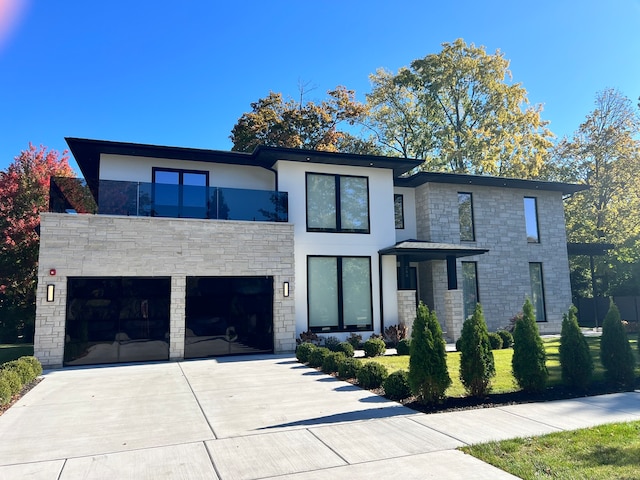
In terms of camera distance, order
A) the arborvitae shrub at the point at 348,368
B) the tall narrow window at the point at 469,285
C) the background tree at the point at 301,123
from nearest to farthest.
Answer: the arborvitae shrub at the point at 348,368 < the tall narrow window at the point at 469,285 < the background tree at the point at 301,123

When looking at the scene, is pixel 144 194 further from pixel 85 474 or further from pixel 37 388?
pixel 85 474

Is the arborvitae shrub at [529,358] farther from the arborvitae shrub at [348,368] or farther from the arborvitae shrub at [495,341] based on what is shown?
the arborvitae shrub at [495,341]

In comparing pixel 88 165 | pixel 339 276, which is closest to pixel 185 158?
pixel 88 165

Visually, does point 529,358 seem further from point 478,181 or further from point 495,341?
point 478,181

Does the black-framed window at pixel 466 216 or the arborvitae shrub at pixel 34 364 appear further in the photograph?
the black-framed window at pixel 466 216

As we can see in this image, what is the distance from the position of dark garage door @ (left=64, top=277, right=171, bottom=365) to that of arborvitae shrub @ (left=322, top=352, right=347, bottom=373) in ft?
16.2

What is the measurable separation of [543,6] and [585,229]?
20070mm

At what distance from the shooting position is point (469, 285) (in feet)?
60.1

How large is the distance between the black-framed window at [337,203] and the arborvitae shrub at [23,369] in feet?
28.5

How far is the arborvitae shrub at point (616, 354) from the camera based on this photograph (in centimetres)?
849

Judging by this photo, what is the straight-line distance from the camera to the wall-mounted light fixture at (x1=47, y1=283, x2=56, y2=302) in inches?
459

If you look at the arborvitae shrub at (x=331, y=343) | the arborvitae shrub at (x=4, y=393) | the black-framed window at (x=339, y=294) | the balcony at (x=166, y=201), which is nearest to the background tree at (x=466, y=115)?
the black-framed window at (x=339, y=294)

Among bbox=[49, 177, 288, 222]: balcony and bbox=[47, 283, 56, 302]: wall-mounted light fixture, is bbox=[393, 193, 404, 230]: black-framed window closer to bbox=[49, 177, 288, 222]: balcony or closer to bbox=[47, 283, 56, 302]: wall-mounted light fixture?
bbox=[49, 177, 288, 222]: balcony

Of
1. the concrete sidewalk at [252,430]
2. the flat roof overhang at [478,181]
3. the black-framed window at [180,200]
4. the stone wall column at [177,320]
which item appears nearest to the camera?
the concrete sidewalk at [252,430]
